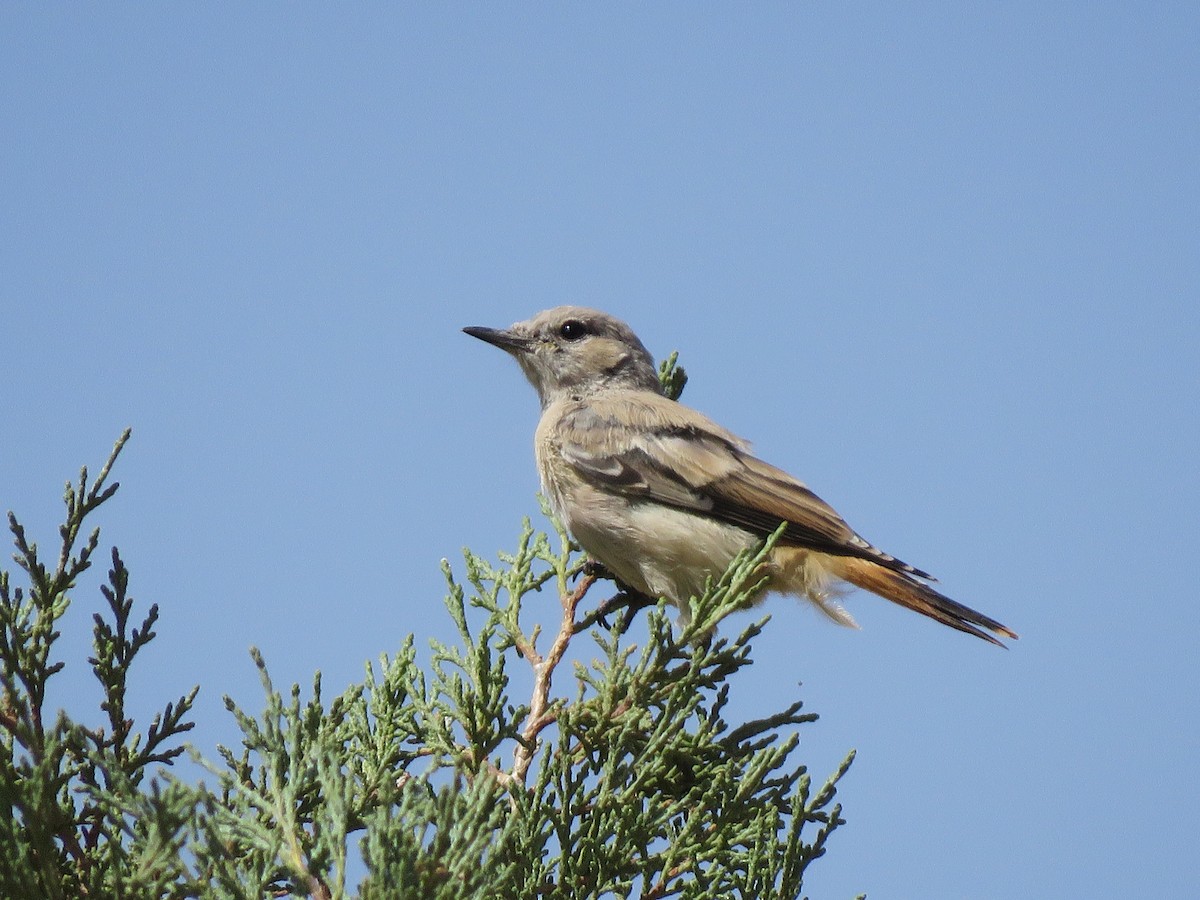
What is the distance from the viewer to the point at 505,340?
7.16 m

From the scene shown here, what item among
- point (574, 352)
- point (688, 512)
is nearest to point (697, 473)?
point (688, 512)

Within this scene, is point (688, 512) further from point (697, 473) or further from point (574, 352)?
point (574, 352)

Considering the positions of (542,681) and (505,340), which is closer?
(542,681)

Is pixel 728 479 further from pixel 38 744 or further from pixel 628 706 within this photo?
pixel 38 744

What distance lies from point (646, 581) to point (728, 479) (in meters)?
0.71

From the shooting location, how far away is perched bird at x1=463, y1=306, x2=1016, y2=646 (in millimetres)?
5395

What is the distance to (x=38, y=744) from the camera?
3.14 metres

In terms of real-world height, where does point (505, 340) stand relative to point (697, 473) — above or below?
above

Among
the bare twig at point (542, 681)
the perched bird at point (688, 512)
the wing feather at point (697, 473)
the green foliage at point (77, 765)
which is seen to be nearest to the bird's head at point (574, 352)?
the perched bird at point (688, 512)

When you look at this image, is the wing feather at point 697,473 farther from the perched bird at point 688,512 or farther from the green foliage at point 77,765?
the green foliage at point 77,765

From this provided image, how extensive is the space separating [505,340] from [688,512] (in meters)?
2.00

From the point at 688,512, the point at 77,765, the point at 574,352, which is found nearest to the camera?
the point at 77,765

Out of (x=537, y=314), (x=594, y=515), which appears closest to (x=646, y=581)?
(x=594, y=515)

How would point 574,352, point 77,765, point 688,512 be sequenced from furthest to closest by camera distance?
point 574,352 < point 688,512 < point 77,765
